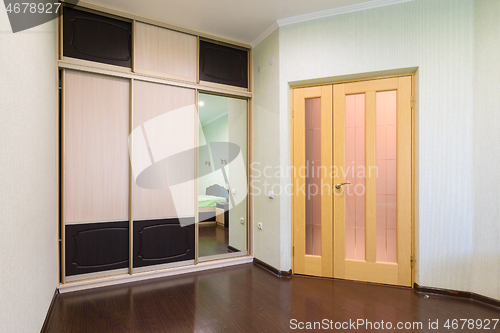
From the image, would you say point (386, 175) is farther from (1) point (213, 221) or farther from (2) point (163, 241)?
(2) point (163, 241)

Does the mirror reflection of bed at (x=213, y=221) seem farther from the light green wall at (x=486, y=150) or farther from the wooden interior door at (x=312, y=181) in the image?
the light green wall at (x=486, y=150)

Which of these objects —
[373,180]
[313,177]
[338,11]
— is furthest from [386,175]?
[338,11]

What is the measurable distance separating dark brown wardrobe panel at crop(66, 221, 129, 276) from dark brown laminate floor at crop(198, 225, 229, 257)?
887 millimetres

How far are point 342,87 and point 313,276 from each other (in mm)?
2239

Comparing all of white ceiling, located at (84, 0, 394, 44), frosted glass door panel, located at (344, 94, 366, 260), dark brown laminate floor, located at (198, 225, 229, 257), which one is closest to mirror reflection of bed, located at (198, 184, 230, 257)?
dark brown laminate floor, located at (198, 225, 229, 257)

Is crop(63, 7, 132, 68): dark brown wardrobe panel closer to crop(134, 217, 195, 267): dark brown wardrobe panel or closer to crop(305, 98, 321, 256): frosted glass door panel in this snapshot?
crop(134, 217, 195, 267): dark brown wardrobe panel

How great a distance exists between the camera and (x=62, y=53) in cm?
281

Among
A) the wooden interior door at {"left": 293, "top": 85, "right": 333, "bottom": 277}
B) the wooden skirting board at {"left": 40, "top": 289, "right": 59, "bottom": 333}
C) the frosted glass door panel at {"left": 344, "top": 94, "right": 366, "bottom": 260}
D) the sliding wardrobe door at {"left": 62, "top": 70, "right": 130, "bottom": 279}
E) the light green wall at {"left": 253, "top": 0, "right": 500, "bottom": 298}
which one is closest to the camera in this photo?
the wooden skirting board at {"left": 40, "top": 289, "right": 59, "bottom": 333}

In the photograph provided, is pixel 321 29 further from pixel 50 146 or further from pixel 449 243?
pixel 50 146

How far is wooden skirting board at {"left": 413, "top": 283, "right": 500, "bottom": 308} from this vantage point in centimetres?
252

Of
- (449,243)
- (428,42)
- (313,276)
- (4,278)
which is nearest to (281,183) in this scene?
(313,276)

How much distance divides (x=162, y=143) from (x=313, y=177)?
1850mm

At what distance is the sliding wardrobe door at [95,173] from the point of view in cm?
285

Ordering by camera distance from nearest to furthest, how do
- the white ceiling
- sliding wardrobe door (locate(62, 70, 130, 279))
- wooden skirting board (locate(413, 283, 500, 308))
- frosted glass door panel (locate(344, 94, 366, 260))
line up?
wooden skirting board (locate(413, 283, 500, 308)) → sliding wardrobe door (locate(62, 70, 130, 279)) → the white ceiling → frosted glass door panel (locate(344, 94, 366, 260))
